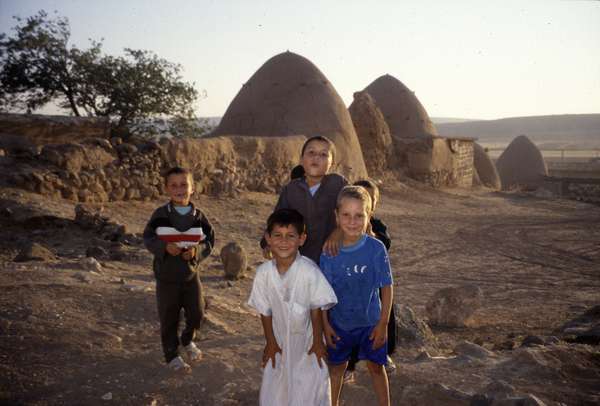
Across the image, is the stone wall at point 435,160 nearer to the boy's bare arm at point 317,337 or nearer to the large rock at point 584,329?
the large rock at point 584,329

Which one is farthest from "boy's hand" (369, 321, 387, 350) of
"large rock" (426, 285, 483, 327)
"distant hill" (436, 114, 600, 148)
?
"distant hill" (436, 114, 600, 148)

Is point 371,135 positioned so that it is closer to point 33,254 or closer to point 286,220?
point 33,254

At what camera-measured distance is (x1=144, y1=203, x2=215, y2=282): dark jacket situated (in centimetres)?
260

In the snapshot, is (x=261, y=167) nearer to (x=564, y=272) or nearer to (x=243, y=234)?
(x=243, y=234)

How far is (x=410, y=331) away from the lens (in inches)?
146

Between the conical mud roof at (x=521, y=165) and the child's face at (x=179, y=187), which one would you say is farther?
the conical mud roof at (x=521, y=165)

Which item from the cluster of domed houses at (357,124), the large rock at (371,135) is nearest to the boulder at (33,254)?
the cluster of domed houses at (357,124)

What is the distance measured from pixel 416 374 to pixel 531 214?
1164 cm

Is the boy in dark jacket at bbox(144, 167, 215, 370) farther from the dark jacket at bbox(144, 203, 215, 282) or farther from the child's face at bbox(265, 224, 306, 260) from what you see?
the child's face at bbox(265, 224, 306, 260)

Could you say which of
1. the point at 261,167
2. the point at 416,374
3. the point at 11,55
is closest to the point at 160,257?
the point at 416,374

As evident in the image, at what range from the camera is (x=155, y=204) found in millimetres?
8141

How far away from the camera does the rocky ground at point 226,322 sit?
8.29 ft

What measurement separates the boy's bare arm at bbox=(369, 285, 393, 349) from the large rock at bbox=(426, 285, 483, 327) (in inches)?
106

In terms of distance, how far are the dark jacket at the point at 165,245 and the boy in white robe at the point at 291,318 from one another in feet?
1.94
